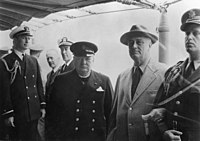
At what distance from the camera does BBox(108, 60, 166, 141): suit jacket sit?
2746 mm

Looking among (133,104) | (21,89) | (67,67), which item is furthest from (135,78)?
(21,89)

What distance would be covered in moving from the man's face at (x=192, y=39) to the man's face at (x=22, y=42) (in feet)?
A: 4.48

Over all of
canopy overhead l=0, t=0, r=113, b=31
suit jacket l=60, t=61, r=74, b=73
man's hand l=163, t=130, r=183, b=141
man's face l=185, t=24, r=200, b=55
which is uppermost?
canopy overhead l=0, t=0, r=113, b=31

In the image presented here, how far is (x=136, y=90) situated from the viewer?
9.21ft

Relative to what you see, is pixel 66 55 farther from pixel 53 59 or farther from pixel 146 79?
pixel 146 79

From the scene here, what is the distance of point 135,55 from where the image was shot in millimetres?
2816

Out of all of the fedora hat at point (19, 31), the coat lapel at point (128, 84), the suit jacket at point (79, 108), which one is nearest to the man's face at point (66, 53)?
the suit jacket at point (79, 108)

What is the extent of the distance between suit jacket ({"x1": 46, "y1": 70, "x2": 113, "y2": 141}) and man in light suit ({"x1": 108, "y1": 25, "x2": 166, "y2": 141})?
0.31ft

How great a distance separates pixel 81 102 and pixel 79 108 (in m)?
0.05

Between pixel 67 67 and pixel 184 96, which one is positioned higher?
pixel 67 67

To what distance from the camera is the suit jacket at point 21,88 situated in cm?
316

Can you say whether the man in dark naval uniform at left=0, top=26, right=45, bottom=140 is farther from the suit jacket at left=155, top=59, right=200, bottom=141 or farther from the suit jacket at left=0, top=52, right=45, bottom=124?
the suit jacket at left=155, top=59, right=200, bottom=141

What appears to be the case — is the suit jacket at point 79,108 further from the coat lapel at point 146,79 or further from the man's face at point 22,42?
the man's face at point 22,42

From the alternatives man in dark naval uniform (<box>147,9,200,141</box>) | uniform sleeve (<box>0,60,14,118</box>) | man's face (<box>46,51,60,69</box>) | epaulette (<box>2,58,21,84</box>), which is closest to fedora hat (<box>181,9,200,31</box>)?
man in dark naval uniform (<box>147,9,200,141</box>)
